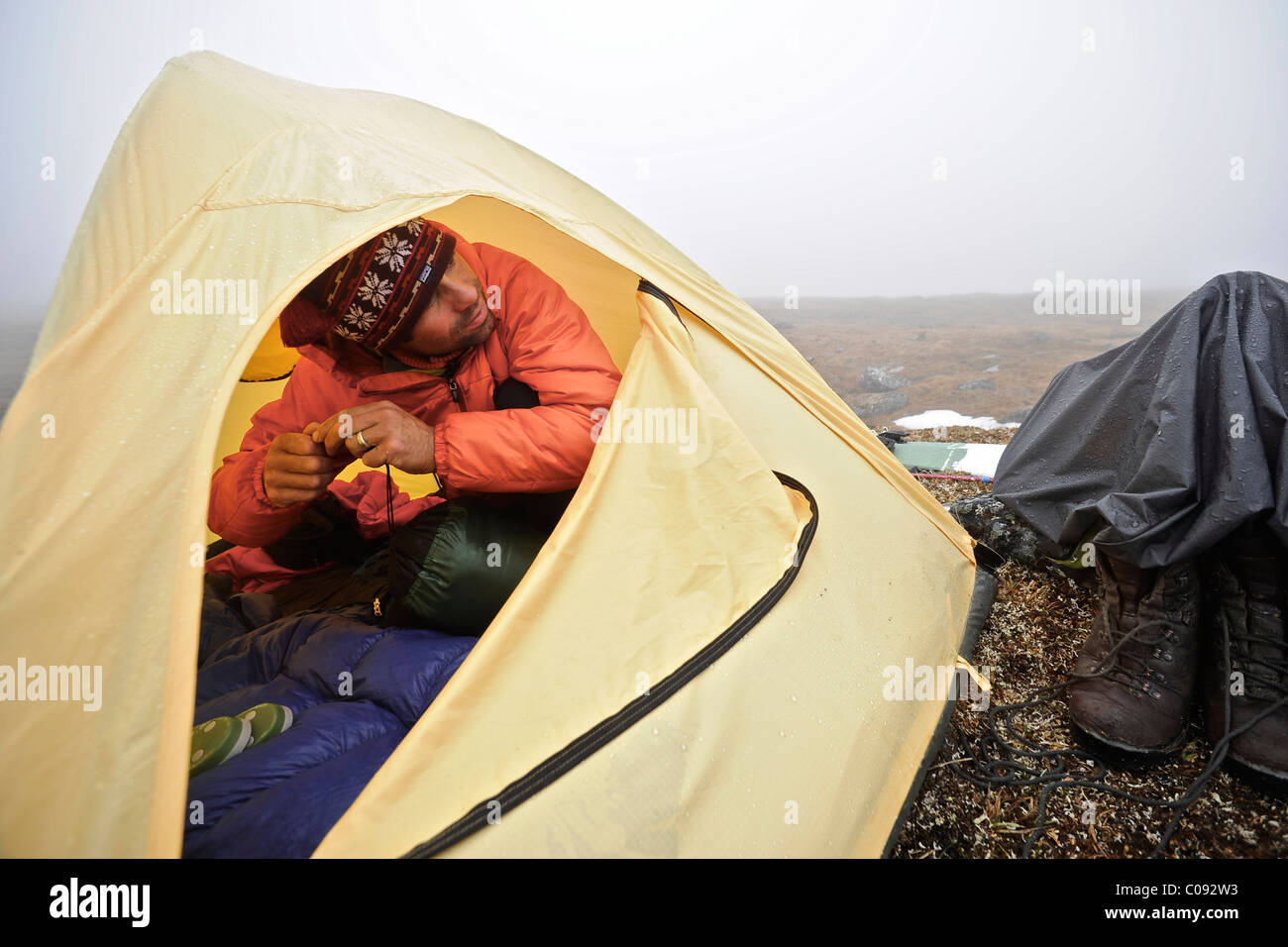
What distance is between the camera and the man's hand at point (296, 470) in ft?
3.82

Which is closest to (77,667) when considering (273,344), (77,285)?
(77,285)

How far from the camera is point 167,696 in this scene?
66 cm

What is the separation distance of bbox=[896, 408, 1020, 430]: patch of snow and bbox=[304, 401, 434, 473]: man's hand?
3437mm

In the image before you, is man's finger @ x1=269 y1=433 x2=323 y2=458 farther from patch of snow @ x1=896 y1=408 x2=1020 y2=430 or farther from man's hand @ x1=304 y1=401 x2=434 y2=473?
patch of snow @ x1=896 y1=408 x2=1020 y2=430

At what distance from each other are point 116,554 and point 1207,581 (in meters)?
1.81

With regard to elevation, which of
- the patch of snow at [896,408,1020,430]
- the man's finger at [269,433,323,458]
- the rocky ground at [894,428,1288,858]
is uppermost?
the man's finger at [269,433,323,458]

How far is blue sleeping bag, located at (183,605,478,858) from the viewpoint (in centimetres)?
81

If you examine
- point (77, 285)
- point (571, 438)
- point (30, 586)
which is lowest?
point (30, 586)

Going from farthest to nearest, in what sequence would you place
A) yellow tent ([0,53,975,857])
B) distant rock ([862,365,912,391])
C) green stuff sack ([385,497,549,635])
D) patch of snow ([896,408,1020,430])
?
distant rock ([862,365,912,391]) < patch of snow ([896,408,1020,430]) < green stuff sack ([385,497,549,635]) < yellow tent ([0,53,975,857])

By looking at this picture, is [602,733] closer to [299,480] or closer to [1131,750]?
[299,480]

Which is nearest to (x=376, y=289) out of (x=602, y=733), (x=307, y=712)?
(x=307, y=712)

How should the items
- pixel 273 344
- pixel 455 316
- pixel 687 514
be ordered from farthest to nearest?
1. pixel 273 344
2. pixel 455 316
3. pixel 687 514

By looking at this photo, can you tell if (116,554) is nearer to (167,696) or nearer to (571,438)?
(167,696)

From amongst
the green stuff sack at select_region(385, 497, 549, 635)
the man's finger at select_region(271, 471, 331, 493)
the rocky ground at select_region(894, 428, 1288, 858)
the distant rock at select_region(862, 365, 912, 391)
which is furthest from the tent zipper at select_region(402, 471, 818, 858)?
the distant rock at select_region(862, 365, 912, 391)
